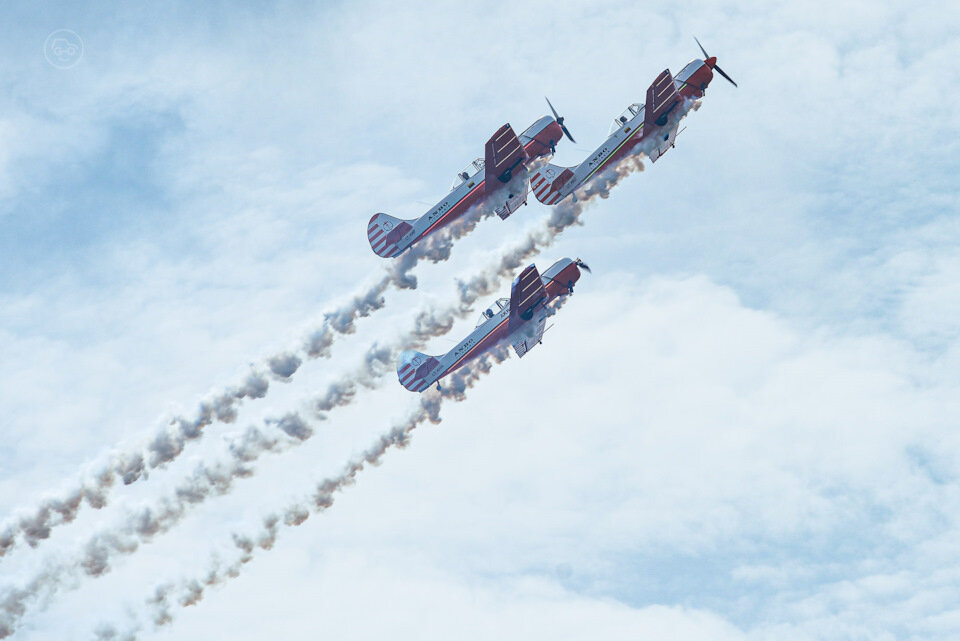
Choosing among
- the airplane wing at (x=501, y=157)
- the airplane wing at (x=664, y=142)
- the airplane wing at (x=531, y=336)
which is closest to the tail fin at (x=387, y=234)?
the airplane wing at (x=501, y=157)

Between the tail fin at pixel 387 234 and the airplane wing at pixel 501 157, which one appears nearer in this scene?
the airplane wing at pixel 501 157

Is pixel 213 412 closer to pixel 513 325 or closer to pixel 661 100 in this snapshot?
pixel 513 325

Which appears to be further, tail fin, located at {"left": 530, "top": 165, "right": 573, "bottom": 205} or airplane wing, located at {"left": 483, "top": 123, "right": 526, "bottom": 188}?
tail fin, located at {"left": 530, "top": 165, "right": 573, "bottom": 205}

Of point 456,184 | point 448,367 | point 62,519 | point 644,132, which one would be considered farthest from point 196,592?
point 644,132

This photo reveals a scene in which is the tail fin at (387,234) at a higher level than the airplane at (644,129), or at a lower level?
lower

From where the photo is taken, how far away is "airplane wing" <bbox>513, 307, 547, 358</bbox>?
104938 millimetres

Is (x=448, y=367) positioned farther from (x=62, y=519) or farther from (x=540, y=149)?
(x=62, y=519)

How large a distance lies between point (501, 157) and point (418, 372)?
51.2 feet

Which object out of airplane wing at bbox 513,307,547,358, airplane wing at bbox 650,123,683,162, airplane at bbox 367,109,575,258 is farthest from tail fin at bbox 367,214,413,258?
airplane wing at bbox 650,123,683,162

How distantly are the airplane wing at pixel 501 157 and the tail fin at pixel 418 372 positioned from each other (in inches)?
482

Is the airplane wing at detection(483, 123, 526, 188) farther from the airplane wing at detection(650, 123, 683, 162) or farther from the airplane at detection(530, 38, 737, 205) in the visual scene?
the airplane wing at detection(650, 123, 683, 162)

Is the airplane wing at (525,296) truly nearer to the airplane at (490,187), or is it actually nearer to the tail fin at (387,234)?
the airplane at (490,187)

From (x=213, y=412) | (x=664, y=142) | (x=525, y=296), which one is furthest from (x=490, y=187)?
(x=213, y=412)

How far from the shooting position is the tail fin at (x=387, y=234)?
355ft
